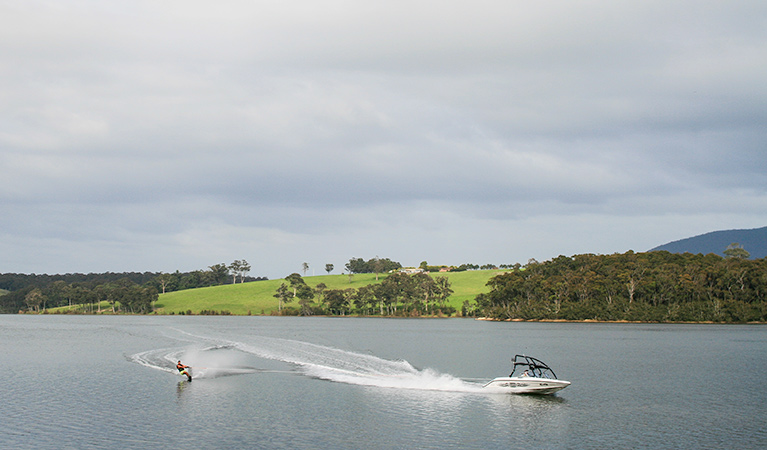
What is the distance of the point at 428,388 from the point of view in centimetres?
6034

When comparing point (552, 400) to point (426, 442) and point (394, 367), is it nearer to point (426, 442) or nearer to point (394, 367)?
point (426, 442)

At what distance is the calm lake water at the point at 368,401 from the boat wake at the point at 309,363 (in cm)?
29

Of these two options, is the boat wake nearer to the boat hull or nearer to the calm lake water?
the calm lake water

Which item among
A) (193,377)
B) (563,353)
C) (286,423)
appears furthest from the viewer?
(563,353)

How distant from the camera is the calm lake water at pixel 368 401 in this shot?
4053cm

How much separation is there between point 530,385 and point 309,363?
113ft

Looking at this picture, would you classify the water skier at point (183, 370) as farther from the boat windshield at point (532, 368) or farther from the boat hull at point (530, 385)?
the boat windshield at point (532, 368)

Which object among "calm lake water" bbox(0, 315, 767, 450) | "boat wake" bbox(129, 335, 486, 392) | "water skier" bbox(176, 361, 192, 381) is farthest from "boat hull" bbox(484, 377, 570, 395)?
"water skier" bbox(176, 361, 192, 381)

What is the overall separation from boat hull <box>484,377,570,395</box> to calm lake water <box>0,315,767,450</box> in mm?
826

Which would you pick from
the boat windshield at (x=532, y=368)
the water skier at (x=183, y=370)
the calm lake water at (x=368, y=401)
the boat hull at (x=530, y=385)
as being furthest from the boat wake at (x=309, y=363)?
the boat windshield at (x=532, y=368)

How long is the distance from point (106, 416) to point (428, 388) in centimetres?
2904

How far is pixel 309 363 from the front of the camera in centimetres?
8194

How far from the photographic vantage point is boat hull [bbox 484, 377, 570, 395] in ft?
188

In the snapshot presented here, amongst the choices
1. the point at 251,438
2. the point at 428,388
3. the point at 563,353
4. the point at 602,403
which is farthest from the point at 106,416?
the point at 563,353
